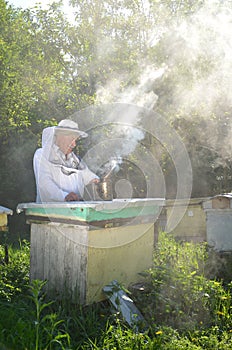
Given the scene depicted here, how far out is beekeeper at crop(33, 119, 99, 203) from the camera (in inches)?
143

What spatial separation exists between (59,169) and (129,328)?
1739 mm

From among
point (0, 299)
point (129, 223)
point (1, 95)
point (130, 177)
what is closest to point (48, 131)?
point (129, 223)

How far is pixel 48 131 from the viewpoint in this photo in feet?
12.3

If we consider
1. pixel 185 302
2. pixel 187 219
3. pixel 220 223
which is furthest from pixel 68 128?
pixel 187 219

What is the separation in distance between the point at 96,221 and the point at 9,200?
256 inches

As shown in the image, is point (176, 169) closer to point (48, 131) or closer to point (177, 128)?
point (177, 128)

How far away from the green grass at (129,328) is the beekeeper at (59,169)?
2.99ft

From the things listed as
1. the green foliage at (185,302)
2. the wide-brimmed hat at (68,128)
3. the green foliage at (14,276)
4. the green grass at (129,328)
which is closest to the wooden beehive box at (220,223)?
the green grass at (129,328)

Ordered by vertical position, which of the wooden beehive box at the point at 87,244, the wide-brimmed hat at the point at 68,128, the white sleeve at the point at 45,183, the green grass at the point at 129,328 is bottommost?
the green grass at the point at 129,328

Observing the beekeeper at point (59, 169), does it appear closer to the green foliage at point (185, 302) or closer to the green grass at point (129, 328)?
the green grass at point (129, 328)

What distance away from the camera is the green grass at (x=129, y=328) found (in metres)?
2.32

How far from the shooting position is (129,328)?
2656 mm

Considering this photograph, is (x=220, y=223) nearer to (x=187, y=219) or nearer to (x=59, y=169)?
(x=187, y=219)

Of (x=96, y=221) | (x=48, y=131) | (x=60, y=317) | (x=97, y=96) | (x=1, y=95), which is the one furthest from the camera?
(x=97, y=96)
